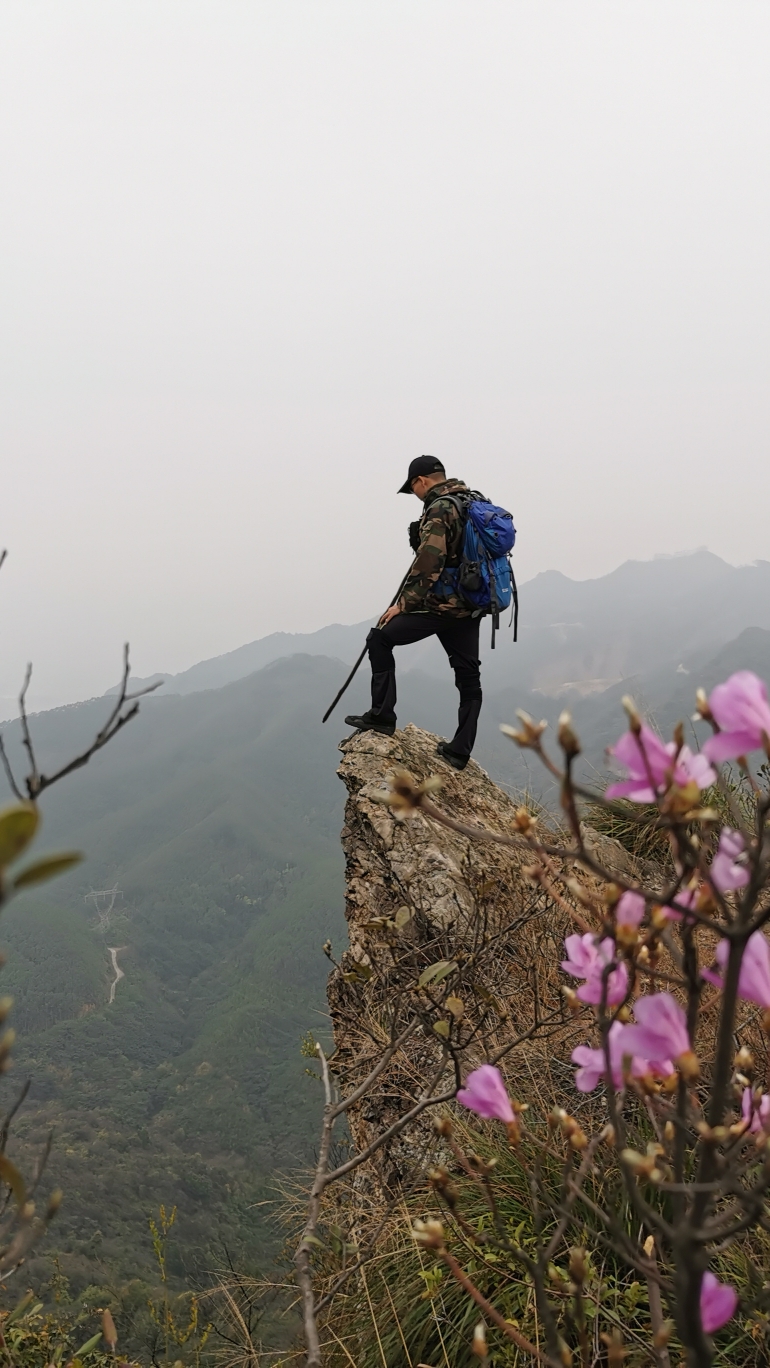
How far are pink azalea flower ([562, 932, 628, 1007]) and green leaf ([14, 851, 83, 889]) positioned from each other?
67 cm

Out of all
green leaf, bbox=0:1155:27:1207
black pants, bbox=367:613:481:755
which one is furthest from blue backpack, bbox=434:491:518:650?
green leaf, bbox=0:1155:27:1207

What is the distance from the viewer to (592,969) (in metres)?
1.03

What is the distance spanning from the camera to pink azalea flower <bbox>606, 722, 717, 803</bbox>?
0.73m

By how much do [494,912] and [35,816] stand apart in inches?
178

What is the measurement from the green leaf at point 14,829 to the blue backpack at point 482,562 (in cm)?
451

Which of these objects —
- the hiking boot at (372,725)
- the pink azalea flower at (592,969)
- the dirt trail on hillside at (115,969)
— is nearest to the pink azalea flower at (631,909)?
the pink azalea flower at (592,969)

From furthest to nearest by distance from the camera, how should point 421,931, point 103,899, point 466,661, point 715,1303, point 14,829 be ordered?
point 103,899 < point 466,661 < point 421,931 < point 715,1303 < point 14,829

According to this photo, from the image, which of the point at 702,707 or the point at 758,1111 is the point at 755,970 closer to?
the point at 702,707

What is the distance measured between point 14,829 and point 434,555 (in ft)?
14.6

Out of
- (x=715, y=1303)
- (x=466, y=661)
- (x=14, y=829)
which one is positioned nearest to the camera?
(x=14, y=829)

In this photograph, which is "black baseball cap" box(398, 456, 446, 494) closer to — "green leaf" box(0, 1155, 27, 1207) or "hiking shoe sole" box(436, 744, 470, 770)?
"hiking shoe sole" box(436, 744, 470, 770)

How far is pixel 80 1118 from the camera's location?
79.1m

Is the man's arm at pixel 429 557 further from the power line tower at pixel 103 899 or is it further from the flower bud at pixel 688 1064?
the power line tower at pixel 103 899

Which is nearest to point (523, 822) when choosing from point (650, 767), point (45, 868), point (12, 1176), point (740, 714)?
point (650, 767)
